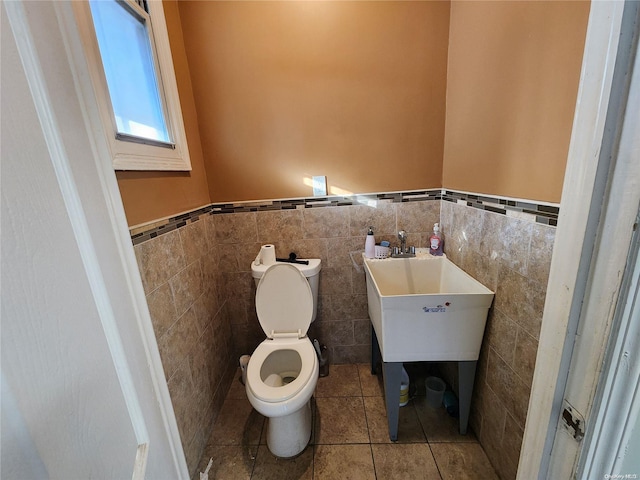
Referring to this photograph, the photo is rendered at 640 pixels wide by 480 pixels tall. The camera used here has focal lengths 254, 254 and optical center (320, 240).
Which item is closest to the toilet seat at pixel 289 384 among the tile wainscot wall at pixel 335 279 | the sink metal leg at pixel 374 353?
the tile wainscot wall at pixel 335 279

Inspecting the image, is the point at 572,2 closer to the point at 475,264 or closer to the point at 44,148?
the point at 475,264

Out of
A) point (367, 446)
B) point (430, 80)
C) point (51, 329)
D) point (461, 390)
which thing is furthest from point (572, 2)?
point (367, 446)

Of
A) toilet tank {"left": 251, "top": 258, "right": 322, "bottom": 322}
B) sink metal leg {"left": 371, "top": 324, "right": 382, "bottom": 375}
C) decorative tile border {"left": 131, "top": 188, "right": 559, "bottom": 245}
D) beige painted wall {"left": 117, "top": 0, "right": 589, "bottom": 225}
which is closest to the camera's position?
decorative tile border {"left": 131, "top": 188, "right": 559, "bottom": 245}

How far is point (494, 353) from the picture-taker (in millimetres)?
1168

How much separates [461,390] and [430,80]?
1.75 metres

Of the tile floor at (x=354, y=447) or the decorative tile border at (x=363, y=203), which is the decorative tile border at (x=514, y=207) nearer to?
the decorative tile border at (x=363, y=203)

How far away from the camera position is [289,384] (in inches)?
49.1

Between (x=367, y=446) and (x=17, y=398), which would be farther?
(x=367, y=446)

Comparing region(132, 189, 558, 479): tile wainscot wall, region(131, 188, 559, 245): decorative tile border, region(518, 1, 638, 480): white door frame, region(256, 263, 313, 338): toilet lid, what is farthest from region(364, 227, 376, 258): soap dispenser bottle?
region(518, 1, 638, 480): white door frame

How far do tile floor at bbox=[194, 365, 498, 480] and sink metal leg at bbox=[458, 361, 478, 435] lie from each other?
0.12 meters

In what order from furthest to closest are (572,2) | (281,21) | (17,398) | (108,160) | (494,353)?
(281,21)
(494,353)
(572,2)
(108,160)
(17,398)

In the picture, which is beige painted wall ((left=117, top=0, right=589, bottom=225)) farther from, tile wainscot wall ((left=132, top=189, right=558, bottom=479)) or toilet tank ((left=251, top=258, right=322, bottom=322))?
toilet tank ((left=251, top=258, right=322, bottom=322))

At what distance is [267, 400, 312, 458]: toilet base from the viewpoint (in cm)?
131

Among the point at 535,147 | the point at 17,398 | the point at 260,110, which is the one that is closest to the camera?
the point at 17,398
